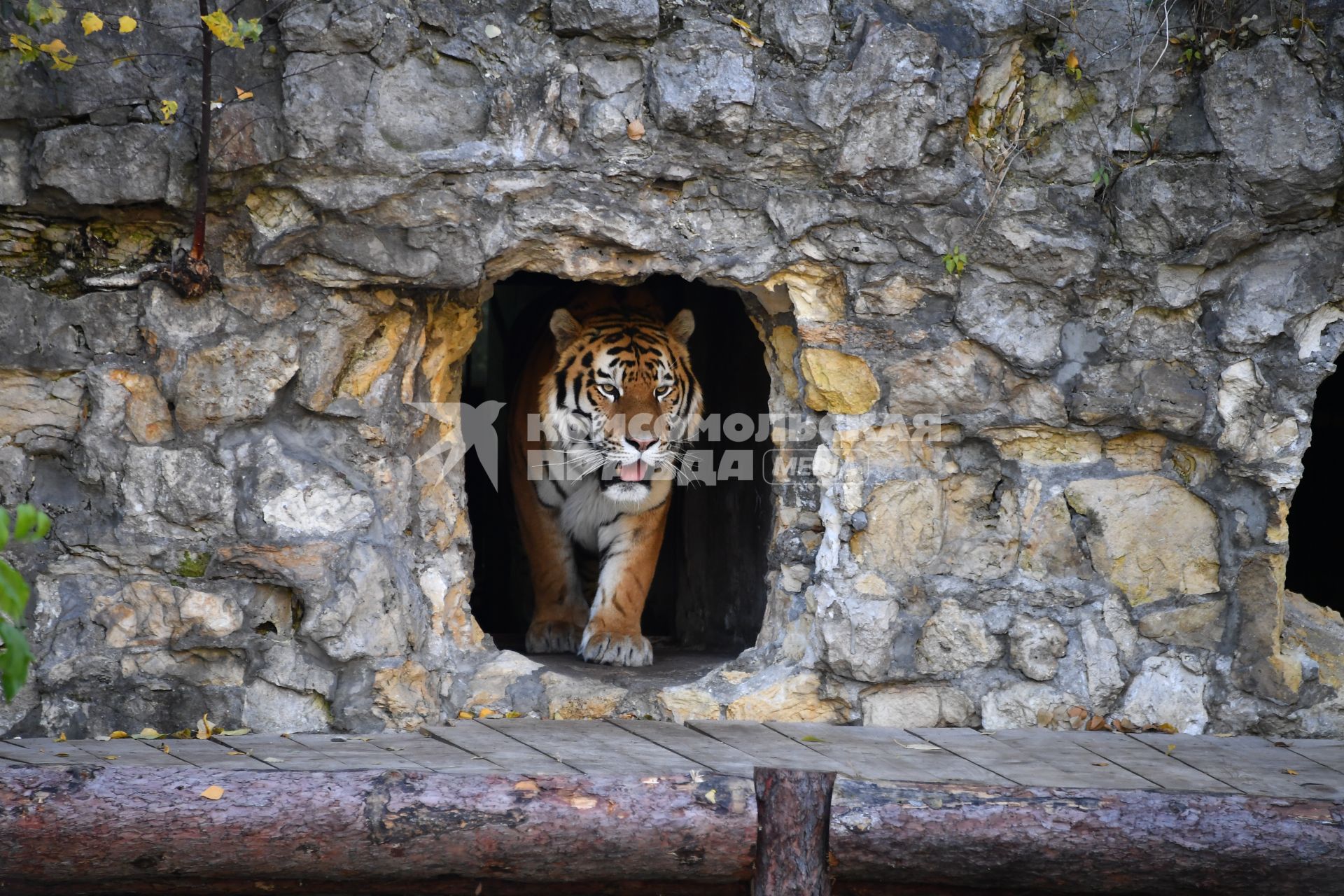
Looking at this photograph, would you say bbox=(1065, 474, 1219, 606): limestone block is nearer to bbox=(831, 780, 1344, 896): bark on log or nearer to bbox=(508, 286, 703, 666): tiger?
bbox=(831, 780, 1344, 896): bark on log

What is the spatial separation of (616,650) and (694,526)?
141cm

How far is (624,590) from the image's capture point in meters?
4.61

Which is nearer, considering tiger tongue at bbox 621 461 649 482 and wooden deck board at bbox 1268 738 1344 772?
wooden deck board at bbox 1268 738 1344 772

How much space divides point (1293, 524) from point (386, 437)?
4.11 meters

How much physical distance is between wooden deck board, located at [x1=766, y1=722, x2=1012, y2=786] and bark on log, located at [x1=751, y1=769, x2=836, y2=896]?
0.77ft

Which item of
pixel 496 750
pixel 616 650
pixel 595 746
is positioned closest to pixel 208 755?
pixel 496 750

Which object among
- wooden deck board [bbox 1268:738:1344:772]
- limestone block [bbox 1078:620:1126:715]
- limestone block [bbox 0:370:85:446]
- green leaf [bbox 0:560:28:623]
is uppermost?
limestone block [bbox 0:370:85:446]

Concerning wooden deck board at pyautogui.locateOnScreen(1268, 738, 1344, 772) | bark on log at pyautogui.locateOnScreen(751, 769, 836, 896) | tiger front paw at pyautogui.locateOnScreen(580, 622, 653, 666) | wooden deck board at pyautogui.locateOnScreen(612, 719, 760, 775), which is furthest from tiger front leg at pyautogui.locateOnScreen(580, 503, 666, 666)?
wooden deck board at pyautogui.locateOnScreen(1268, 738, 1344, 772)

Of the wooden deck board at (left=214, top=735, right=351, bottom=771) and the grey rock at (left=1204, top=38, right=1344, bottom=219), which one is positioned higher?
the grey rock at (left=1204, top=38, right=1344, bottom=219)

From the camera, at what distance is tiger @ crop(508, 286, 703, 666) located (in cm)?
461

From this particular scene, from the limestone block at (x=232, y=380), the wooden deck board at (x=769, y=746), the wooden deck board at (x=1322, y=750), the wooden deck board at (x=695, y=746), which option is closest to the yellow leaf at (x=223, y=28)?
the limestone block at (x=232, y=380)

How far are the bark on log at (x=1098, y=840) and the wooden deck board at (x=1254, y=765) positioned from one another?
0.20m

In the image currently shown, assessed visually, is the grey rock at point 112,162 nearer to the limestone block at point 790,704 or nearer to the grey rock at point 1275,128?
the limestone block at point 790,704

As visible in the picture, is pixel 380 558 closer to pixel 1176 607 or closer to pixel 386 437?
pixel 386 437
